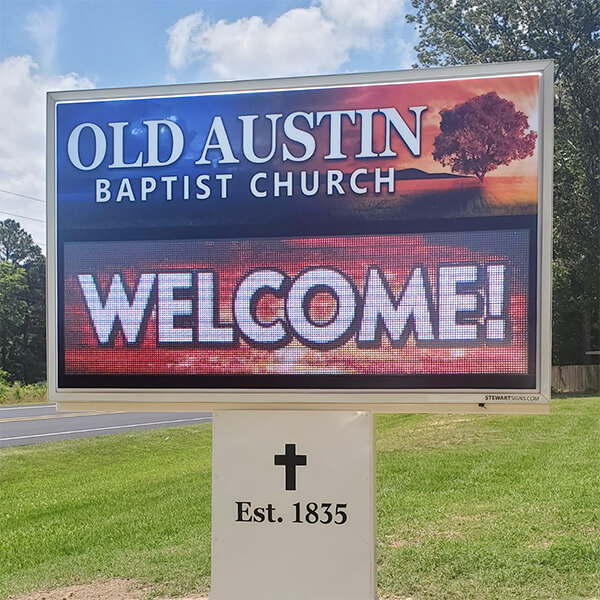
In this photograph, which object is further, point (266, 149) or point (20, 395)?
point (20, 395)

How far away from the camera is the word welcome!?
3521 mm

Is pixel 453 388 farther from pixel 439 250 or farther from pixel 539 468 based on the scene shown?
pixel 539 468

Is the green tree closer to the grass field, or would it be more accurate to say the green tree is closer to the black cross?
the grass field

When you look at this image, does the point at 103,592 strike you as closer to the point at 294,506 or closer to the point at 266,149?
the point at 294,506

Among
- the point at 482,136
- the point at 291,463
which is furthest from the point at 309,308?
the point at 482,136

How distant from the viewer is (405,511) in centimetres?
714

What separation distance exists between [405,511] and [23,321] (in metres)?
27.9

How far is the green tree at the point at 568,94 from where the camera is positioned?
71.4 ft

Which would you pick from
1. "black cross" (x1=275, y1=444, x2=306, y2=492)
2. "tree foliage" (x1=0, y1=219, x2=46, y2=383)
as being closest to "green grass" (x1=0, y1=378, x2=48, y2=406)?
"tree foliage" (x1=0, y1=219, x2=46, y2=383)

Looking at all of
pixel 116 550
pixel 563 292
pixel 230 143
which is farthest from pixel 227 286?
pixel 563 292

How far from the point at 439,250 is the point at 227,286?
1022mm

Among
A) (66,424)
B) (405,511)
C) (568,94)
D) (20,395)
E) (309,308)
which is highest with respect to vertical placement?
(568,94)

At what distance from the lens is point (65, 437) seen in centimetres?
1338

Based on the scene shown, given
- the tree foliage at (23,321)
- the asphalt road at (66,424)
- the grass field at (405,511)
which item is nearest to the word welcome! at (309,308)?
the grass field at (405,511)
